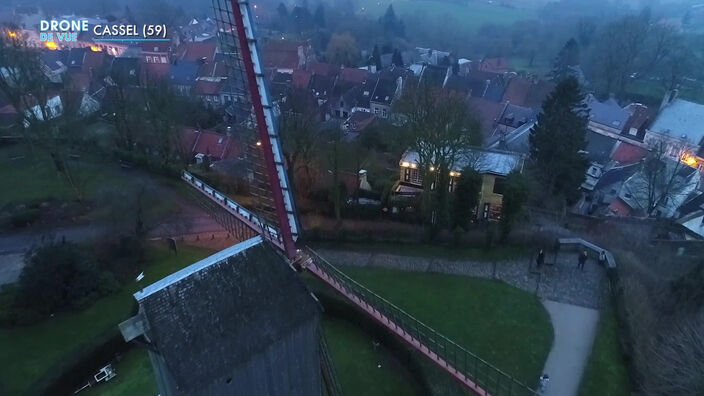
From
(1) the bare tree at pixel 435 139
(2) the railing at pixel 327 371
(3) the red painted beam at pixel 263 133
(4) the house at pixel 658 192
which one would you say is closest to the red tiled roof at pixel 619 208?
(4) the house at pixel 658 192

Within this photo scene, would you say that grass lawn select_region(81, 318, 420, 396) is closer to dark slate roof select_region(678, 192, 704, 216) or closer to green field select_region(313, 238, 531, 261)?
green field select_region(313, 238, 531, 261)

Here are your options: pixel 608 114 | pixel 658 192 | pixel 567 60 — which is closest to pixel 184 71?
pixel 608 114

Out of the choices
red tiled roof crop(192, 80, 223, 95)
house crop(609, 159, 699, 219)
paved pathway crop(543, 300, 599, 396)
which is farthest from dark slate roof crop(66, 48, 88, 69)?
paved pathway crop(543, 300, 599, 396)

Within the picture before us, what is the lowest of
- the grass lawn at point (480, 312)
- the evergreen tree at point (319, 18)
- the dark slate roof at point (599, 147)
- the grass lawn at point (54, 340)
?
the grass lawn at point (54, 340)

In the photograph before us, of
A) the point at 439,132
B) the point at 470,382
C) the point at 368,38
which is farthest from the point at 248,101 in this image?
the point at 368,38

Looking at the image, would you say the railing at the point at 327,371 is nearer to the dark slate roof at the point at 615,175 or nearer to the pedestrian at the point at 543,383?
the pedestrian at the point at 543,383

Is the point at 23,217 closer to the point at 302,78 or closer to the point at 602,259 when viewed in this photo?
the point at 602,259

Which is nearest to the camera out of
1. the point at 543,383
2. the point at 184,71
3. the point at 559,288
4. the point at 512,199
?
the point at 543,383

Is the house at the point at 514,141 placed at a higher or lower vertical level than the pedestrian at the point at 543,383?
higher
